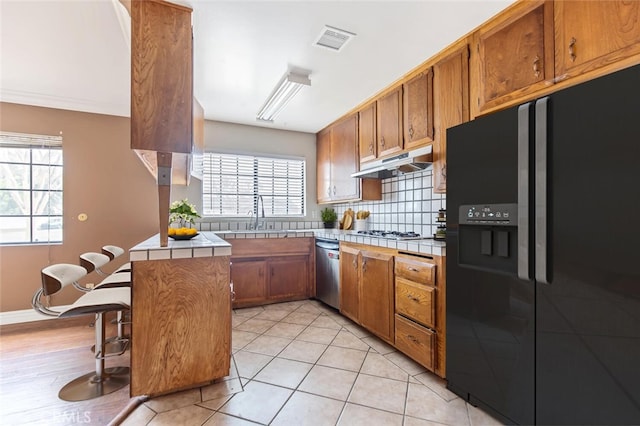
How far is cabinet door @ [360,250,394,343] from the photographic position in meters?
2.39

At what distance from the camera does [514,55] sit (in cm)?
177

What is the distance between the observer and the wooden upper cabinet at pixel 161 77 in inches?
64.9

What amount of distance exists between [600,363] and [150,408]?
86.3 inches

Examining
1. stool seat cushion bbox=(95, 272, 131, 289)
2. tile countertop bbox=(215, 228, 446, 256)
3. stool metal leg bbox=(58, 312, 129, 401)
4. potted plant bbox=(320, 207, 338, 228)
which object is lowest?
stool metal leg bbox=(58, 312, 129, 401)

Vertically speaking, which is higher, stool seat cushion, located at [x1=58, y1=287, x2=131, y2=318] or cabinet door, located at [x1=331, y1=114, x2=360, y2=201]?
cabinet door, located at [x1=331, y1=114, x2=360, y2=201]

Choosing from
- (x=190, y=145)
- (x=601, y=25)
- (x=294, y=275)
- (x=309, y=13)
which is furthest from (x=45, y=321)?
(x=601, y=25)

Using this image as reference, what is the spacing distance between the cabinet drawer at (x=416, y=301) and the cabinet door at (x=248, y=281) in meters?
1.84

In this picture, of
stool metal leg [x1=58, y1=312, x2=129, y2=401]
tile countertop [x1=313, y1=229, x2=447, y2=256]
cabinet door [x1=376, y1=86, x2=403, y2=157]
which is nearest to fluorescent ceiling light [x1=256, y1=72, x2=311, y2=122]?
cabinet door [x1=376, y1=86, x2=403, y2=157]

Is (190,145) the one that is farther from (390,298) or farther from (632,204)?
(632,204)

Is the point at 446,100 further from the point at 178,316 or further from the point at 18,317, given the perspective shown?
the point at 18,317

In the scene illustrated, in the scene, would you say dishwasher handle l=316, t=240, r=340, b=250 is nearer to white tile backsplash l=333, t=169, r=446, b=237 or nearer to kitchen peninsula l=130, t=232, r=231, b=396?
white tile backsplash l=333, t=169, r=446, b=237

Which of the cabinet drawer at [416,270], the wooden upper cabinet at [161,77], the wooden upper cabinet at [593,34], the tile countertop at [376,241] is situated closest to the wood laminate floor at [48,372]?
the wooden upper cabinet at [161,77]

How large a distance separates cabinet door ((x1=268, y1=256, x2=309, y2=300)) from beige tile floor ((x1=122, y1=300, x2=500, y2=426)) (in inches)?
39.7

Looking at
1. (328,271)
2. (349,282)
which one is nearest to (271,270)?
(328,271)
